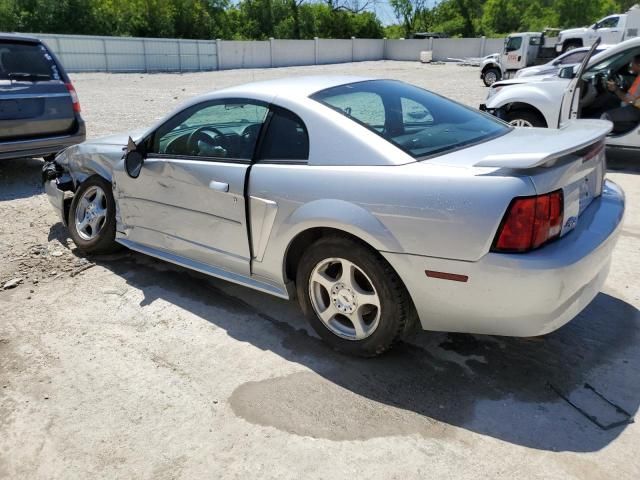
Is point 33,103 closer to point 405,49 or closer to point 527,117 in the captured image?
point 527,117

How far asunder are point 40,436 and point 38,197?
4.67 metres

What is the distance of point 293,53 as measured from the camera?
47969mm

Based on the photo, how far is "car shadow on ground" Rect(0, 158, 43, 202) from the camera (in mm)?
6777

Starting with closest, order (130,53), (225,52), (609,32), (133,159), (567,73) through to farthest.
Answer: (133,159), (567,73), (609,32), (130,53), (225,52)

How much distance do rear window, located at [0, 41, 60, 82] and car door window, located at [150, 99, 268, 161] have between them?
3.88m

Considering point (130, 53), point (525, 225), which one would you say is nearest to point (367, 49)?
point (130, 53)

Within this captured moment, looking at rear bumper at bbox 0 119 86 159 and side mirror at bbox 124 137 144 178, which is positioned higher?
side mirror at bbox 124 137 144 178

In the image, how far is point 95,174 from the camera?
4.68 meters

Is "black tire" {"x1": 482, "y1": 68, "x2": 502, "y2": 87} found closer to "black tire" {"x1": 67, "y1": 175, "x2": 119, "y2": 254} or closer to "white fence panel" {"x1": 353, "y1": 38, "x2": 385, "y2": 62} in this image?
"black tire" {"x1": 67, "y1": 175, "x2": 119, "y2": 254}

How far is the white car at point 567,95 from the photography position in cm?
732

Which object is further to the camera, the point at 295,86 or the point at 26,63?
the point at 26,63

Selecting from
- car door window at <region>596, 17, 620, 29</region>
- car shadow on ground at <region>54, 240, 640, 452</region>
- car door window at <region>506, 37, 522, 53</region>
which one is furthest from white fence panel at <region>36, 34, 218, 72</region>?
car shadow on ground at <region>54, 240, 640, 452</region>

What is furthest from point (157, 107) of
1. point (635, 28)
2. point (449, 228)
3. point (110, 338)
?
point (635, 28)

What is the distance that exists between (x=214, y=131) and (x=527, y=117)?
217 inches
